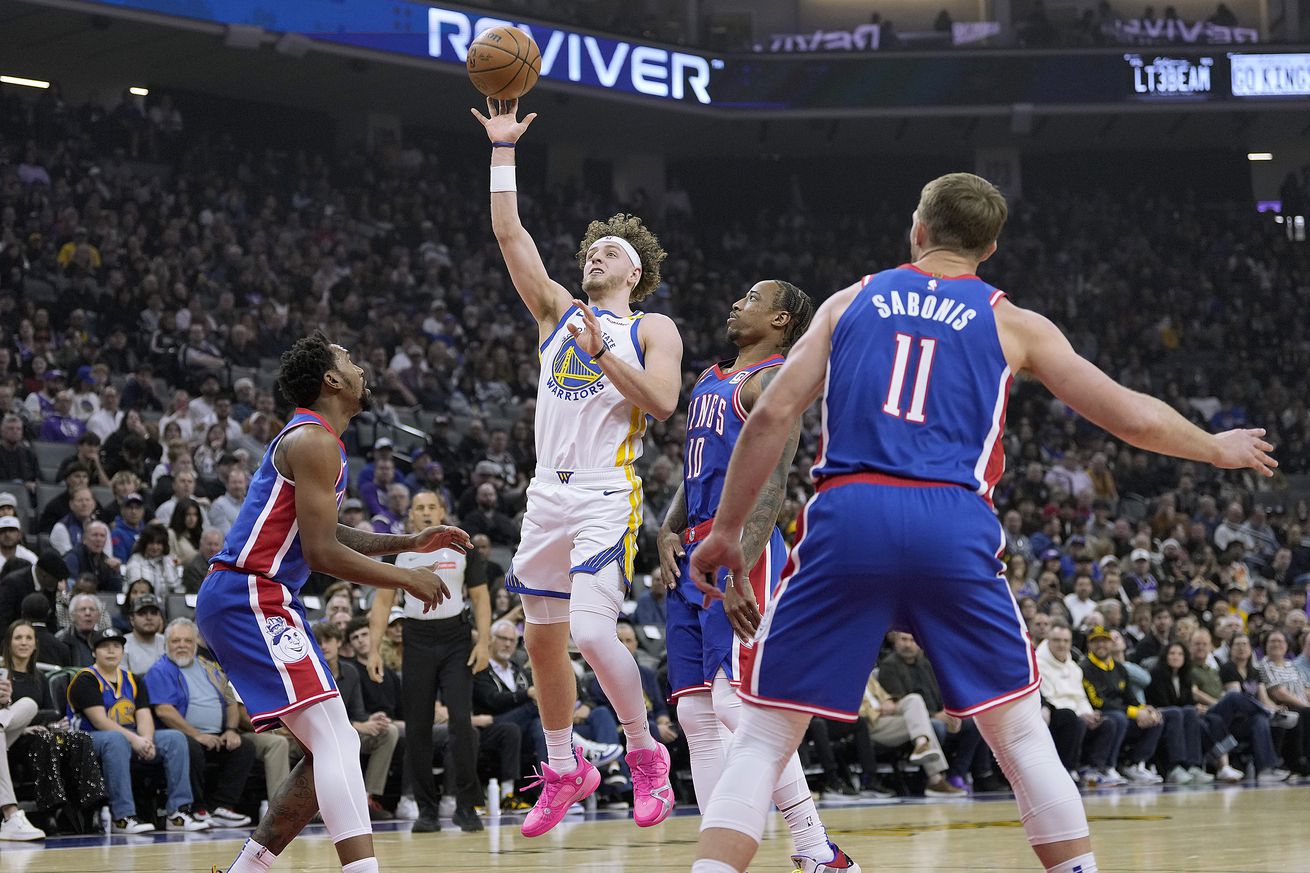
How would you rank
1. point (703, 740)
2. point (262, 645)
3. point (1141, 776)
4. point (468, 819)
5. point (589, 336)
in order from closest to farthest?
point (262, 645), point (589, 336), point (703, 740), point (468, 819), point (1141, 776)

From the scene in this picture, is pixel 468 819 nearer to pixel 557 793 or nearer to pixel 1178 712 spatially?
pixel 557 793

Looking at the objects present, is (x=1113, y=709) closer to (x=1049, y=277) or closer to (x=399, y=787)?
(x=399, y=787)

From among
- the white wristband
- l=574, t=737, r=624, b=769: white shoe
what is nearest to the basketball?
the white wristband

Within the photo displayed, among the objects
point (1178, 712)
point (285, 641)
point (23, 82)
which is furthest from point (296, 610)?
point (23, 82)

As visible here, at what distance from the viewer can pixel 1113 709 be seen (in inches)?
575

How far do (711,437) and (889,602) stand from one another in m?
2.23

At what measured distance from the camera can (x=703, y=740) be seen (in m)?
5.84

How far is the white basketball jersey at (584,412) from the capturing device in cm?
609

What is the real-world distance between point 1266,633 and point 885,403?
14.1m

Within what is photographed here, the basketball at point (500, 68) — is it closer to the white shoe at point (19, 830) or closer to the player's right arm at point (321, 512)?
the player's right arm at point (321, 512)

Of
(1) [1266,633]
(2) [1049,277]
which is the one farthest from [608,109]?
(1) [1266,633]

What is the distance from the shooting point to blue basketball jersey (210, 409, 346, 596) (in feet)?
17.0

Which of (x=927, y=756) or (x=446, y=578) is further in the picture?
(x=927, y=756)

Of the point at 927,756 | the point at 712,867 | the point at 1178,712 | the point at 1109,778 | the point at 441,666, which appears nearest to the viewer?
the point at 712,867
